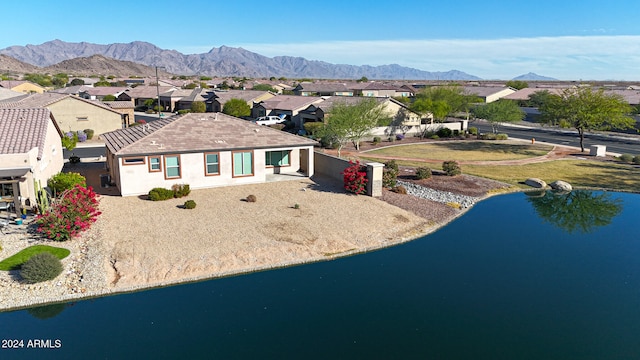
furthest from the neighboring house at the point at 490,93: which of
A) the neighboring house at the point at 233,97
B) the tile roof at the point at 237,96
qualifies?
the tile roof at the point at 237,96

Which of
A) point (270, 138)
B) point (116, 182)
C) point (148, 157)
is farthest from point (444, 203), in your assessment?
point (116, 182)

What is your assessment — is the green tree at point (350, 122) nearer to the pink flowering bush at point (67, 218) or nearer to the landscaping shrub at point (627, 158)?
the landscaping shrub at point (627, 158)

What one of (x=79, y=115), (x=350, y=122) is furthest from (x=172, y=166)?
(x=79, y=115)

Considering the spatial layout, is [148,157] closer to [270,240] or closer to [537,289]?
[270,240]

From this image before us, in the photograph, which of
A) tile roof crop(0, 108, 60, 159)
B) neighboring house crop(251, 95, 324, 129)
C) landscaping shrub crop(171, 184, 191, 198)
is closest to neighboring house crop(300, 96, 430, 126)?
neighboring house crop(251, 95, 324, 129)

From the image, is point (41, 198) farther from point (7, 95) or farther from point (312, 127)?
point (7, 95)

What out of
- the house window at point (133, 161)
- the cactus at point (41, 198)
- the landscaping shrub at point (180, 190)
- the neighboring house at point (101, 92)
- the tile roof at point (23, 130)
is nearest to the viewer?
the cactus at point (41, 198)

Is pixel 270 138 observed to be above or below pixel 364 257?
above
